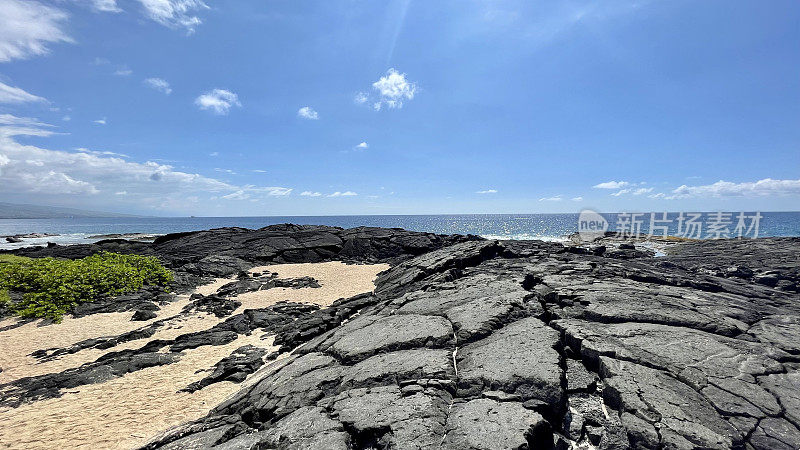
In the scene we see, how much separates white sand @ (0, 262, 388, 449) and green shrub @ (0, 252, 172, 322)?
3.73ft

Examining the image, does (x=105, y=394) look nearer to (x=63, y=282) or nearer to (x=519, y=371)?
(x=519, y=371)

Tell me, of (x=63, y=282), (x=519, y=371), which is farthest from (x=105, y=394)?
(x=63, y=282)

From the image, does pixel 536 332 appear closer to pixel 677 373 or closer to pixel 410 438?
pixel 677 373

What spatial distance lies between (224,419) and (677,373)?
8.17 metres

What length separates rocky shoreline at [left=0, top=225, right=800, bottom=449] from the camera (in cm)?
417

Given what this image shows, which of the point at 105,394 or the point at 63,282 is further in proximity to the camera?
the point at 63,282

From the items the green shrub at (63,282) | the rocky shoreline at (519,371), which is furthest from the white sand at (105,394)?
the green shrub at (63,282)

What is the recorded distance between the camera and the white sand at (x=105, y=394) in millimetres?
6980

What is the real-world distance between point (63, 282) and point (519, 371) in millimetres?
22135

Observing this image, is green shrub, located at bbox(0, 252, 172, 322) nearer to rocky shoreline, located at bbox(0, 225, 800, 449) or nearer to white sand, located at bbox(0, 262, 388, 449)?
white sand, located at bbox(0, 262, 388, 449)

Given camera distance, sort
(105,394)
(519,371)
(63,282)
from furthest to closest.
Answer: (63,282)
(105,394)
(519,371)

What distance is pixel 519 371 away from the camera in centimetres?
532

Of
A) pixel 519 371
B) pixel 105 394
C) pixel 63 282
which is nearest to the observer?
pixel 519 371

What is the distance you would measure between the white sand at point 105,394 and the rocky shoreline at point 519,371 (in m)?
0.58
